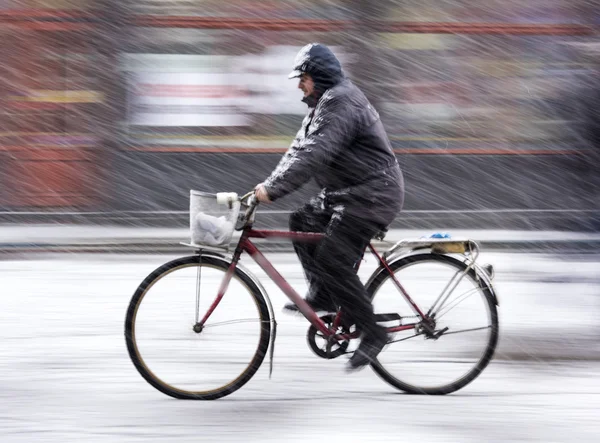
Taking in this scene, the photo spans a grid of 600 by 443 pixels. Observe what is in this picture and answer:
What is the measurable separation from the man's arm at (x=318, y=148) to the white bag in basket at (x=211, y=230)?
10.3 inches

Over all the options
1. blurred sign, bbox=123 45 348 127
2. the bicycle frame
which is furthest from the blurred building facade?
the bicycle frame

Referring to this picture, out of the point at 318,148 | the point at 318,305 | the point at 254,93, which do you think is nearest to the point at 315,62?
the point at 318,148

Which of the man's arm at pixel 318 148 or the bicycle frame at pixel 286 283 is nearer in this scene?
the man's arm at pixel 318 148

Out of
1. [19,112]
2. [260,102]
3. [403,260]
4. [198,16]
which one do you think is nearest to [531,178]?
[260,102]

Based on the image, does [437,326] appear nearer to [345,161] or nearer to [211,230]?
[345,161]

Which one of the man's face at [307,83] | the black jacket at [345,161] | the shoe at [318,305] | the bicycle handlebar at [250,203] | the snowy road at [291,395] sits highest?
the man's face at [307,83]

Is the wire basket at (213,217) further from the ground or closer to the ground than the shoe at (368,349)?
further from the ground

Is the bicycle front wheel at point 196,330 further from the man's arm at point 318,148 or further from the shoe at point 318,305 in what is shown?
the man's arm at point 318,148

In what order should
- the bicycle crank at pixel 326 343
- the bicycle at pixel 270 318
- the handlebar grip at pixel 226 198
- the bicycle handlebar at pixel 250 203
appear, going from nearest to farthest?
the handlebar grip at pixel 226 198 < the bicycle handlebar at pixel 250 203 < the bicycle at pixel 270 318 < the bicycle crank at pixel 326 343

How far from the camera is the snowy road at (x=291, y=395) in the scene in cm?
465

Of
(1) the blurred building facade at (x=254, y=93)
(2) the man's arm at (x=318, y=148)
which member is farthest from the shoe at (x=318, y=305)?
(1) the blurred building facade at (x=254, y=93)

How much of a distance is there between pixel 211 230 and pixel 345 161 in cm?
73

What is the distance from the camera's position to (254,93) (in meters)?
13.5

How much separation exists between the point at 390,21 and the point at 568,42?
2348 mm
